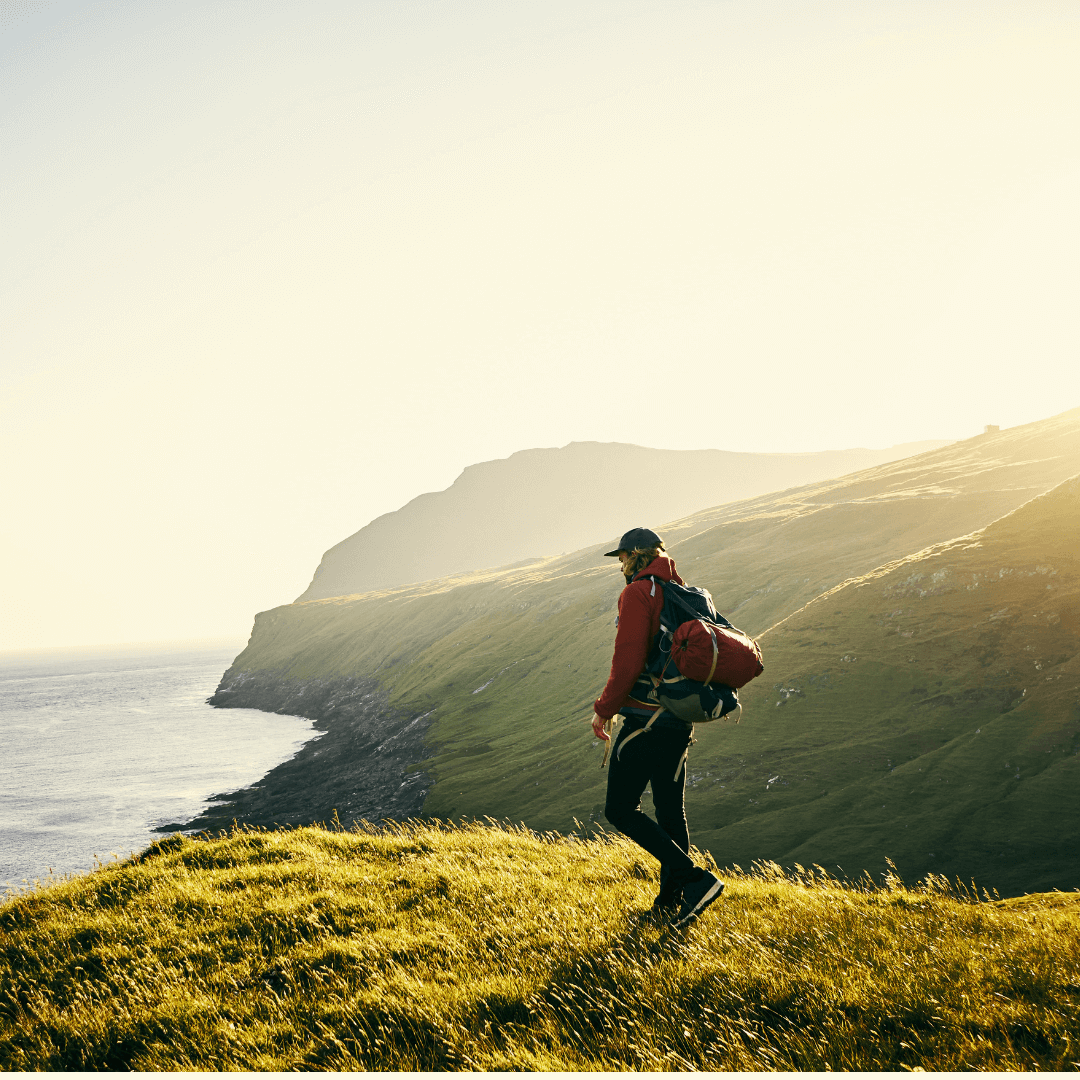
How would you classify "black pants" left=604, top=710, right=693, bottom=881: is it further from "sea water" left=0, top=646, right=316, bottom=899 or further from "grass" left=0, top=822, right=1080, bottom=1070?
"sea water" left=0, top=646, right=316, bottom=899

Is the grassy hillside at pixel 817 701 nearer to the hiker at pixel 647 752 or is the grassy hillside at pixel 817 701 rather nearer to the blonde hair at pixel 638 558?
the hiker at pixel 647 752

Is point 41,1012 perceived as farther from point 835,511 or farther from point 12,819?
point 835,511

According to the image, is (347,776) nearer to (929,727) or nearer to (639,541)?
(929,727)

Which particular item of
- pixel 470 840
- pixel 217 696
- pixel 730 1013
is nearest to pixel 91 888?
pixel 470 840

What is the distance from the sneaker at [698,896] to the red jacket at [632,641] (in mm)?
1818

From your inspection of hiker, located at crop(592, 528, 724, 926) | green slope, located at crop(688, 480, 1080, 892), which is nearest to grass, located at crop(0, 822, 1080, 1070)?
hiker, located at crop(592, 528, 724, 926)

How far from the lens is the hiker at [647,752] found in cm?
677

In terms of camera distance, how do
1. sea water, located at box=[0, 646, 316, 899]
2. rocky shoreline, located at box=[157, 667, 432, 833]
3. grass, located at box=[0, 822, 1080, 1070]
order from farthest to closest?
1. rocky shoreline, located at box=[157, 667, 432, 833]
2. sea water, located at box=[0, 646, 316, 899]
3. grass, located at box=[0, 822, 1080, 1070]

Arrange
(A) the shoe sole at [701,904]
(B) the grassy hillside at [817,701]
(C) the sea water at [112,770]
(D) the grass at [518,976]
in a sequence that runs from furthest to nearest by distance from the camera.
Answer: (C) the sea water at [112,770]
(B) the grassy hillside at [817,701]
(A) the shoe sole at [701,904]
(D) the grass at [518,976]

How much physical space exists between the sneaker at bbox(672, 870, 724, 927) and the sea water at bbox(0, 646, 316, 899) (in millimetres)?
27717

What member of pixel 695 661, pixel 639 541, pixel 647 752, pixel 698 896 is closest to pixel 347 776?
pixel 698 896

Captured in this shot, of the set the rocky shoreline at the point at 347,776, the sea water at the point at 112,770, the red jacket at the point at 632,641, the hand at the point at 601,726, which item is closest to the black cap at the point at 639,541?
the red jacket at the point at 632,641

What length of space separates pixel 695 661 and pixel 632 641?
0.63 meters

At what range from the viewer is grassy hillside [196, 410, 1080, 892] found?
101 feet
